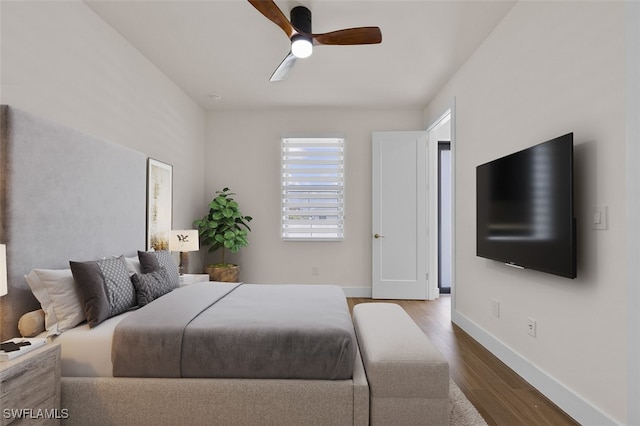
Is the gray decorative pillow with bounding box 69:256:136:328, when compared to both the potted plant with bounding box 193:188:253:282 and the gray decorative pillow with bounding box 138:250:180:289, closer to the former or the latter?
the gray decorative pillow with bounding box 138:250:180:289

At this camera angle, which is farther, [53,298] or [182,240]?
[182,240]

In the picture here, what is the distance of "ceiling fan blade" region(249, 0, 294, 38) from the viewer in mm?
2117

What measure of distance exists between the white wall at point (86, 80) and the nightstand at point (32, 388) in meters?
1.55

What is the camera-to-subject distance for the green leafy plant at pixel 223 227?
454cm

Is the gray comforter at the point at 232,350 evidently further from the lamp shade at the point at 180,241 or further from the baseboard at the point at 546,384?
the lamp shade at the point at 180,241

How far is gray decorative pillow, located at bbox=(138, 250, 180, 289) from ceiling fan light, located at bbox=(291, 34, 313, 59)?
204cm

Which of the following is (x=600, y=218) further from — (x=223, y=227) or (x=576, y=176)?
(x=223, y=227)

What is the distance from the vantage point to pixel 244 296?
256cm

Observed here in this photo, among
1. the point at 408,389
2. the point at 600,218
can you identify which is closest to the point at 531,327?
the point at 600,218

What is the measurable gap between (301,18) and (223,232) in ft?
9.78

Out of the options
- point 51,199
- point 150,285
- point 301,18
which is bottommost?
point 150,285

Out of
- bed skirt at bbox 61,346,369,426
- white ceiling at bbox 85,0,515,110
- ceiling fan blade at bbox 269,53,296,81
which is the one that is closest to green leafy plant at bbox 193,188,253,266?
white ceiling at bbox 85,0,515,110

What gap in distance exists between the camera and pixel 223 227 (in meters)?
4.64

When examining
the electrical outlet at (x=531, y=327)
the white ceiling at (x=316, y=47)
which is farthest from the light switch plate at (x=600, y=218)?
the white ceiling at (x=316, y=47)
